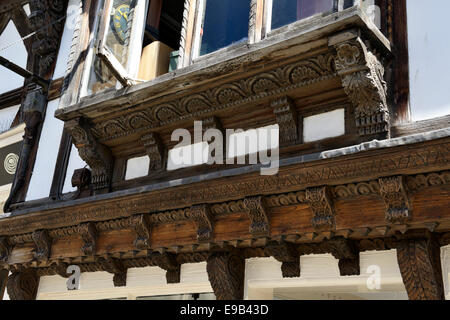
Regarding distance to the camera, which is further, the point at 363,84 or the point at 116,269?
the point at 116,269

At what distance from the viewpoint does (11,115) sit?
677 centimetres

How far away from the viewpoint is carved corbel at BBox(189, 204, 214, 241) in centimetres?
403

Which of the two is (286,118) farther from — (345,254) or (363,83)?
(345,254)

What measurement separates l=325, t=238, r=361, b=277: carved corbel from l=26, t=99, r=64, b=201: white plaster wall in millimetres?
3212

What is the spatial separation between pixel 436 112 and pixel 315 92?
2.74 feet

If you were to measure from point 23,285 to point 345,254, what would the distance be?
331 cm

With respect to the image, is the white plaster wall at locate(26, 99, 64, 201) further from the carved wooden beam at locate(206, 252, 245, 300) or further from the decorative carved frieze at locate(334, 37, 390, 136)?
the decorative carved frieze at locate(334, 37, 390, 136)

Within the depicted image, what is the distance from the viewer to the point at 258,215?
3.82 meters

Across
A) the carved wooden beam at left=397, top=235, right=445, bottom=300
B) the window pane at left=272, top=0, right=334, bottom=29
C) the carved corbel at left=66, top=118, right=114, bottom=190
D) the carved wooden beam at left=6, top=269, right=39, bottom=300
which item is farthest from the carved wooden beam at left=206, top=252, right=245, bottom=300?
the carved wooden beam at left=6, top=269, right=39, bottom=300

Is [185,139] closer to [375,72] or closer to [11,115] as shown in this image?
[375,72]

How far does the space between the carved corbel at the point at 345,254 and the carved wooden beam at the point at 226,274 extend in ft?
2.41

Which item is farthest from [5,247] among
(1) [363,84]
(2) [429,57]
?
(2) [429,57]

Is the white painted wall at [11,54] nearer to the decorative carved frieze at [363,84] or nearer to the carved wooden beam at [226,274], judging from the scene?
the carved wooden beam at [226,274]

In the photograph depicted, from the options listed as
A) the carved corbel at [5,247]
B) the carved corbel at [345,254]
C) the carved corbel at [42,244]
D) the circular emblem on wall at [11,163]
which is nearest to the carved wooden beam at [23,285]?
the carved corbel at [5,247]
